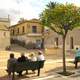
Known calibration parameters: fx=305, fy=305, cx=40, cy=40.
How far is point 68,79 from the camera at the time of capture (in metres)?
15.2

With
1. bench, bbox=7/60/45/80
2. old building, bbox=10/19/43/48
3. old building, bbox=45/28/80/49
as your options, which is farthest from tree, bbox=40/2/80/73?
old building, bbox=10/19/43/48

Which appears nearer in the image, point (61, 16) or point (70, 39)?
point (61, 16)

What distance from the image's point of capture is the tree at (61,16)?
53.8ft

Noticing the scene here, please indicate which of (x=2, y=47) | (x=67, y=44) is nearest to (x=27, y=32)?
(x=2, y=47)

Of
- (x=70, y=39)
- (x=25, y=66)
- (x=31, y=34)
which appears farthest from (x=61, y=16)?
(x=31, y=34)

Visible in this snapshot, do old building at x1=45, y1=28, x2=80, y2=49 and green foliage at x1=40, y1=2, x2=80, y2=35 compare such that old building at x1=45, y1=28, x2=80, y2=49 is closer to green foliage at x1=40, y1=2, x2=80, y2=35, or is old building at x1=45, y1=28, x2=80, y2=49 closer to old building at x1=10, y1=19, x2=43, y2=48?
old building at x1=10, y1=19, x2=43, y2=48

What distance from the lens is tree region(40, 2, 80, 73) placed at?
16391mm

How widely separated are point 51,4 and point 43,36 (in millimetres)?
33327

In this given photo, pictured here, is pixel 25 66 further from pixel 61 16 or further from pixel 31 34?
pixel 31 34

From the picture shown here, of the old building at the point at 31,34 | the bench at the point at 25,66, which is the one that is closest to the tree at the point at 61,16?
the bench at the point at 25,66

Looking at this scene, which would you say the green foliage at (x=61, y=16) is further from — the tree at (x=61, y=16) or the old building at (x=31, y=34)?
the old building at (x=31, y=34)

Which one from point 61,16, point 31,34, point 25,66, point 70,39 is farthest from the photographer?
point 31,34

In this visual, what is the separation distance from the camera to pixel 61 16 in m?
16.4

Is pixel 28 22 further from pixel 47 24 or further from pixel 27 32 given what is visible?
pixel 47 24
